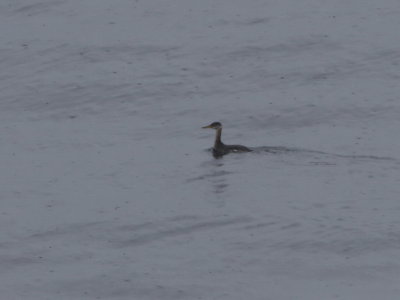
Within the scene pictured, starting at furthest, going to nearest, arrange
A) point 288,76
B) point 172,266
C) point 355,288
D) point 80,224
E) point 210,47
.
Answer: point 210,47, point 288,76, point 80,224, point 172,266, point 355,288

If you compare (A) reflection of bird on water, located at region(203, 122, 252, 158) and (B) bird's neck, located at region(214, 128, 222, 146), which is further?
(B) bird's neck, located at region(214, 128, 222, 146)

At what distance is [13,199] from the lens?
29.2m

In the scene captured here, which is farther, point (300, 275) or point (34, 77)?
point (34, 77)

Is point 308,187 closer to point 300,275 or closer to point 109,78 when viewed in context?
point 300,275

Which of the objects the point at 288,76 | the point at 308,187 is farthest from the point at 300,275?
the point at 288,76

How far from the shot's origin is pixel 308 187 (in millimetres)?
28781

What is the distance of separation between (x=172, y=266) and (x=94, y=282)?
5.23 feet

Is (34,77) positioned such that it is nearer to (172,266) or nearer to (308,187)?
(308,187)

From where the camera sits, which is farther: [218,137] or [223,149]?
[218,137]

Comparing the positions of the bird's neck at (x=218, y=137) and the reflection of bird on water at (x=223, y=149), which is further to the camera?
the bird's neck at (x=218, y=137)

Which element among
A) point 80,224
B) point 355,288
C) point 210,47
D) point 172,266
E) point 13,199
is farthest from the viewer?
point 210,47

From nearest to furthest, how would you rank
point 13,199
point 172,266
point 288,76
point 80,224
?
1. point 172,266
2. point 80,224
3. point 13,199
4. point 288,76

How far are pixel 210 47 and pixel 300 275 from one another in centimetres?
2142

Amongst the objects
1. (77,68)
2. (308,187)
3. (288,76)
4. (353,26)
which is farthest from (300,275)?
(353,26)
